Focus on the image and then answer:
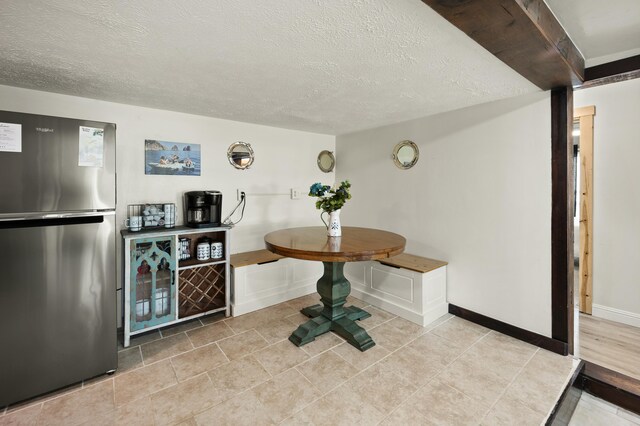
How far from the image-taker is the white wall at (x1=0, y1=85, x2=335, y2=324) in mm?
2414

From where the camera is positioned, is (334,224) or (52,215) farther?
(334,224)

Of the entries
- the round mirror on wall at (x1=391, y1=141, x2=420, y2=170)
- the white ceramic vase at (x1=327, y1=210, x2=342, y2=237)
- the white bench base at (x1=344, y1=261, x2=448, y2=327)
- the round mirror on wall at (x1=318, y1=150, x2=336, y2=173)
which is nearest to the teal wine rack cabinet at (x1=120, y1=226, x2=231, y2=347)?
the white ceramic vase at (x1=327, y1=210, x2=342, y2=237)

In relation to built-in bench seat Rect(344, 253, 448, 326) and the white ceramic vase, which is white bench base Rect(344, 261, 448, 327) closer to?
built-in bench seat Rect(344, 253, 448, 326)

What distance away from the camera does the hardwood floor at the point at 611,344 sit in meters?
2.14

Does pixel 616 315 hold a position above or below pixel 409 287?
below

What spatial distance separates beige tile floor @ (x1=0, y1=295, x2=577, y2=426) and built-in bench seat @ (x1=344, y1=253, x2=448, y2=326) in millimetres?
222

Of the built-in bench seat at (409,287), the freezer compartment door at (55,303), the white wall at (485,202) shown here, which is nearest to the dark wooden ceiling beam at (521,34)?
the white wall at (485,202)

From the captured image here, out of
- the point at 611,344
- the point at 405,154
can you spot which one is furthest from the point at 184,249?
the point at 611,344

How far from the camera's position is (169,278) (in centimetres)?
256

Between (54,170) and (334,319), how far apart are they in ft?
7.54

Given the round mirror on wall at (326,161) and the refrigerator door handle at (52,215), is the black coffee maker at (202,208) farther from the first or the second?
the round mirror on wall at (326,161)

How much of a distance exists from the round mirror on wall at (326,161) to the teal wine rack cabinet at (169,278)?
1.73 meters

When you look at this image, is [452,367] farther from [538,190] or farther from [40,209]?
[40,209]

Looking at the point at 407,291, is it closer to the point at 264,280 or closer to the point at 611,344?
the point at 264,280
